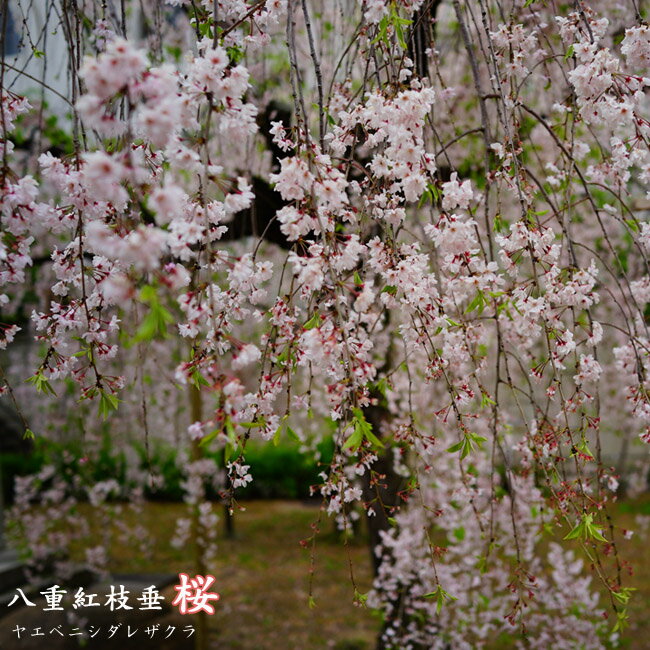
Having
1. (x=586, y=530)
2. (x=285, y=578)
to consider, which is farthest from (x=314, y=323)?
(x=285, y=578)

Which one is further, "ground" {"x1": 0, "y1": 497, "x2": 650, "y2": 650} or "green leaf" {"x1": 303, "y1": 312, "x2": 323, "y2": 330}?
"ground" {"x1": 0, "y1": 497, "x2": 650, "y2": 650}

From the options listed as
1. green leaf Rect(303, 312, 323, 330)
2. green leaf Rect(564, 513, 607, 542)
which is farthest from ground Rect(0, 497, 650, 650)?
green leaf Rect(303, 312, 323, 330)

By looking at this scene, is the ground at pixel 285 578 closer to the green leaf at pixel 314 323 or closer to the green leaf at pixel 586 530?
the green leaf at pixel 586 530

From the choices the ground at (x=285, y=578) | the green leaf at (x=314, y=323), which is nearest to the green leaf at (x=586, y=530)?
the green leaf at (x=314, y=323)

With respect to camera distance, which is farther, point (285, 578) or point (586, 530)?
point (285, 578)

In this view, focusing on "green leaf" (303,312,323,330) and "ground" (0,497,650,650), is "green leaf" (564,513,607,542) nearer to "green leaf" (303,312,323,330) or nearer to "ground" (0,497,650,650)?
"green leaf" (303,312,323,330)

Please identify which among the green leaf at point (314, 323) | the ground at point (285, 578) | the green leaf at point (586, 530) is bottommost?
the ground at point (285, 578)

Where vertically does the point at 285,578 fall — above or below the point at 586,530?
below

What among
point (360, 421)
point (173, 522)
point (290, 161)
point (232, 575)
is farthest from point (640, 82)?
point (173, 522)

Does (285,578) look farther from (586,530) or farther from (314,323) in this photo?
(314,323)

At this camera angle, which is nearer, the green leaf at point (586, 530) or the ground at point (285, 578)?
the green leaf at point (586, 530)

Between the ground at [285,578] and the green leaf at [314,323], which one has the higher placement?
the green leaf at [314,323]

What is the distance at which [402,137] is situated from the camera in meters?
1.20

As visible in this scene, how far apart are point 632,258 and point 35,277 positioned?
14.1ft
